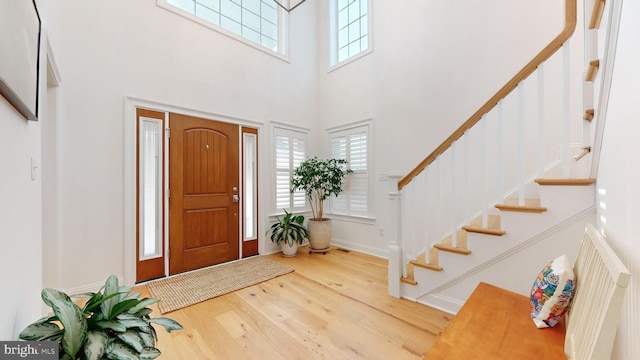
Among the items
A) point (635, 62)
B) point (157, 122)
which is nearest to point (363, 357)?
point (635, 62)

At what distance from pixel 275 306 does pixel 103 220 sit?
2.06 meters

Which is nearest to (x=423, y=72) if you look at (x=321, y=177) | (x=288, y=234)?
(x=321, y=177)

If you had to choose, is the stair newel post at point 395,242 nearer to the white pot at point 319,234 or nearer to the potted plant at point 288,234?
the white pot at point 319,234

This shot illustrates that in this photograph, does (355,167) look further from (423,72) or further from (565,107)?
(565,107)

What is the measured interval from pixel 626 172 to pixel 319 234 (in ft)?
10.8

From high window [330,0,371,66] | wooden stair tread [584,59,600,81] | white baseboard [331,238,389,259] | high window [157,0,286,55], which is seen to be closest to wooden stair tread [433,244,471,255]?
wooden stair tread [584,59,600,81]

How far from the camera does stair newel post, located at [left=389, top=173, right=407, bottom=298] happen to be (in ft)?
7.73

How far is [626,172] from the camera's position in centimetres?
87

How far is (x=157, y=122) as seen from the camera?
290cm

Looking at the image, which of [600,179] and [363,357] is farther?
[363,357]

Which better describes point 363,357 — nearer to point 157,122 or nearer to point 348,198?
point 348,198

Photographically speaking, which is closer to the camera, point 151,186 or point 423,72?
point 151,186

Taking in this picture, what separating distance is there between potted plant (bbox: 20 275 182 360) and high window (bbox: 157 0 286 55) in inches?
136

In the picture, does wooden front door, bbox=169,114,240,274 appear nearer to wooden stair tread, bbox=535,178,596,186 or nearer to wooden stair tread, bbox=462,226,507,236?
wooden stair tread, bbox=462,226,507,236
